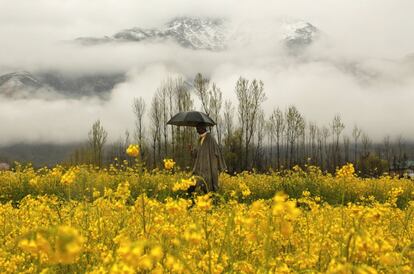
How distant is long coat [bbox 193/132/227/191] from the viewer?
12180 mm

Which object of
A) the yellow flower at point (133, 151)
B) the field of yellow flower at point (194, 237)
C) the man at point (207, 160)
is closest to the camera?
the field of yellow flower at point (194, 237)

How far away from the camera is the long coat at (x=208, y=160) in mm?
12180

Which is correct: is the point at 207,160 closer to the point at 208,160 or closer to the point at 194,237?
the point at 208,160

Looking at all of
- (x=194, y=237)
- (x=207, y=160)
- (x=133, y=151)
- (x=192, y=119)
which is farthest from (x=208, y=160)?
(x=194, y=237)

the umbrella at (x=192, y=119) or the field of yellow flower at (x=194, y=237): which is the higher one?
the umbrella at (x=192, y=119)

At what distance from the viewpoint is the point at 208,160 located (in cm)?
1226

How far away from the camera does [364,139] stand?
55.7m

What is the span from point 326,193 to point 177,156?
64.8 ft

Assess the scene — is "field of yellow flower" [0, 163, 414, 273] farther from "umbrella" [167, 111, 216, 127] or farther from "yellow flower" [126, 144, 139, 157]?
"umbrella" [167, 111, 216, 127]

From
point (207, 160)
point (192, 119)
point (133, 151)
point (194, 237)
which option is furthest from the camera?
point (192, 119)

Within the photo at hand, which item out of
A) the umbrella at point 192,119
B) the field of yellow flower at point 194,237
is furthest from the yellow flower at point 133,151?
the umbrella at point 192,119

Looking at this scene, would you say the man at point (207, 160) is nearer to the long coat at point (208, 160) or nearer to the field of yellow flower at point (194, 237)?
the long coat at point (208, 160)

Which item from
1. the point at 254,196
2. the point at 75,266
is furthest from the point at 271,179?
the point at 75,266

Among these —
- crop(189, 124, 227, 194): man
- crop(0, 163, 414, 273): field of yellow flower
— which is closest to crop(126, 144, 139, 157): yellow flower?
crop(0, 163, 414, 273): field of yellow flower
